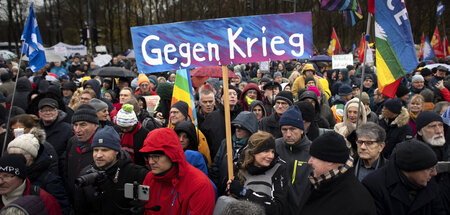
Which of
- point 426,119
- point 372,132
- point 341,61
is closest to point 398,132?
point 426,119

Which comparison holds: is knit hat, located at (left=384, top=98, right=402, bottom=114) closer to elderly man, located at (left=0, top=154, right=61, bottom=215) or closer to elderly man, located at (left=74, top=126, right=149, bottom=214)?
elderly man, located at (left=74, top=126, right=149, bottom=214)

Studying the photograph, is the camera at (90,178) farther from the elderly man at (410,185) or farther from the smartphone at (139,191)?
the elderly man at (410,185)

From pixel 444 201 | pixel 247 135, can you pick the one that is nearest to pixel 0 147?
pixel 247 135

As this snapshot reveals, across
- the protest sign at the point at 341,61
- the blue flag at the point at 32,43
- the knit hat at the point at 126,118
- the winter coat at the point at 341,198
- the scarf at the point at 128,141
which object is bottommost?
the winter coat at the point at 341,198

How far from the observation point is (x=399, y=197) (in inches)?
104

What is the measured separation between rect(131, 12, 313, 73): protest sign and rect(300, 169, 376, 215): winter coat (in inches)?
50.8

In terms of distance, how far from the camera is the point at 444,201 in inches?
110

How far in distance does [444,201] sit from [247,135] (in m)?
1.85

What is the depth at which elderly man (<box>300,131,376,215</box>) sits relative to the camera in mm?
2283

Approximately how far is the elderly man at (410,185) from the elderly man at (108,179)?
1855 mm

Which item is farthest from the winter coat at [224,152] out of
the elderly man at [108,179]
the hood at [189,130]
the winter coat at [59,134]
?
the winter coat at [59,134]

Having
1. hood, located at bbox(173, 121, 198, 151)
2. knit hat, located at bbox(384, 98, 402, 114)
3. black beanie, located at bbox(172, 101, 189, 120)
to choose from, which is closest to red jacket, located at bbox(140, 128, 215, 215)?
hood, located at bbox(173, 121, 198, 151)

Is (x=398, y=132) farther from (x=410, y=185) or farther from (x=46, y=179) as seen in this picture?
(x=46, y=179)

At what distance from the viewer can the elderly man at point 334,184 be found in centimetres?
228
